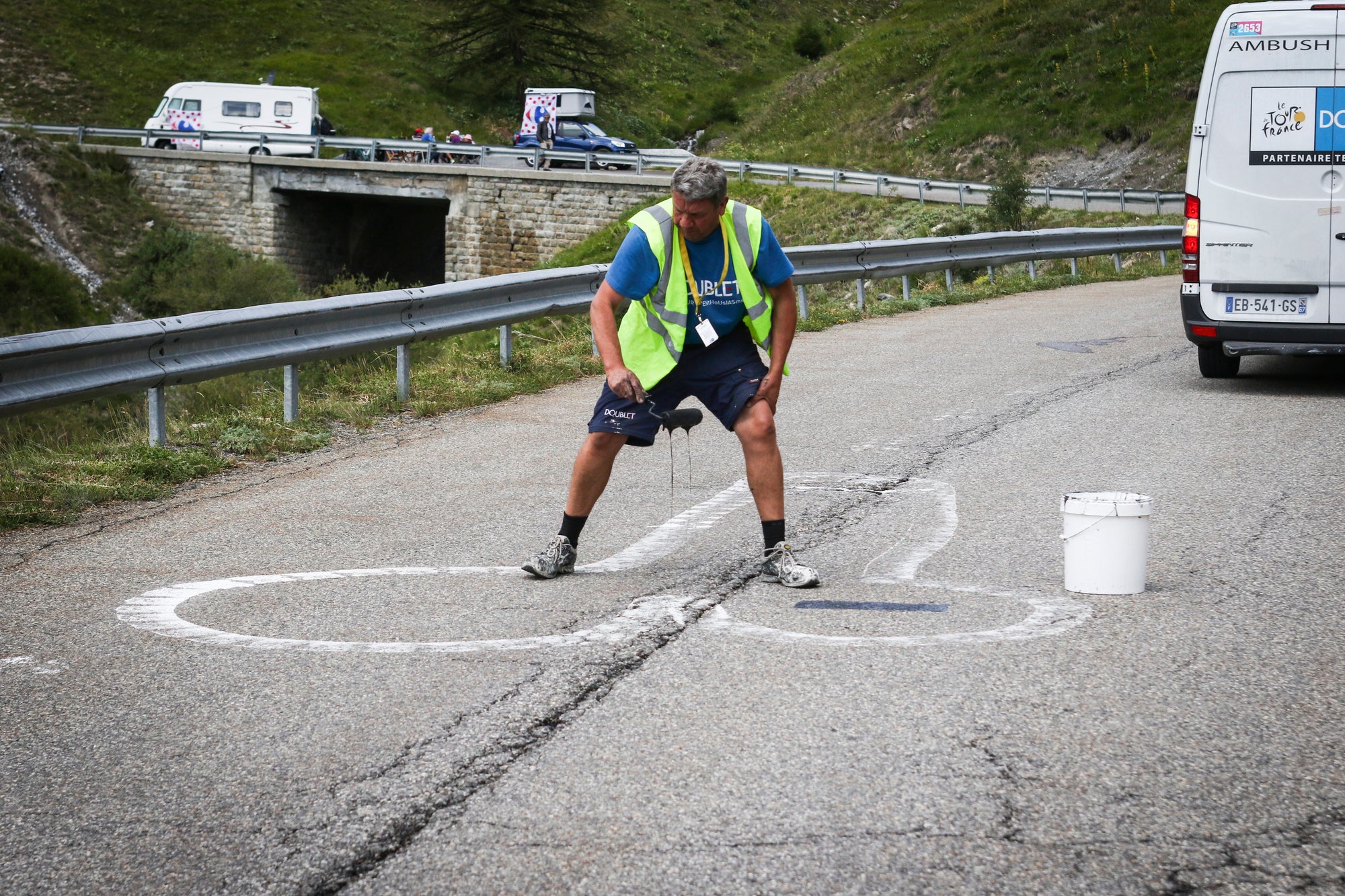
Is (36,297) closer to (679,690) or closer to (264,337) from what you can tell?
(264,337)

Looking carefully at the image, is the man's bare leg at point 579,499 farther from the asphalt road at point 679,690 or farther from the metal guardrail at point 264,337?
the metal guardrail at point 264,337

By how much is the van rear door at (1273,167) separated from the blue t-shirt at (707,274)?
6349 mm

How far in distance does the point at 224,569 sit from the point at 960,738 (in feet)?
11.5

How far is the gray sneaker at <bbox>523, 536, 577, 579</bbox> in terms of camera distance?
19.5 ft

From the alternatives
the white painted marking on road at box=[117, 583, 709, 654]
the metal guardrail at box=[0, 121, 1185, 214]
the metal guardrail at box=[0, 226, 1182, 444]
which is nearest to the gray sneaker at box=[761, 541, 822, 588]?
the white painted marking on road at box=[117, 583, 709, 654]

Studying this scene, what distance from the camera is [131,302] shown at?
1805 inches

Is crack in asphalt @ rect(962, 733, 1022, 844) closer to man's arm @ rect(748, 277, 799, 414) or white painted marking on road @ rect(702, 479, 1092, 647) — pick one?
white painted marking on road @ rect(702, 479, 1092, 647)

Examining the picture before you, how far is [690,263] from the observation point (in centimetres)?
576

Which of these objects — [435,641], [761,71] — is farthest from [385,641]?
[761,71]

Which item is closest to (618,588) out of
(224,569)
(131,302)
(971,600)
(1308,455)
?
(971,600)

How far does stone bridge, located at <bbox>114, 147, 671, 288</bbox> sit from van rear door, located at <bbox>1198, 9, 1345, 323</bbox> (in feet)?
98.5

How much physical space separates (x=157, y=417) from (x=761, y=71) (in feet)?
234

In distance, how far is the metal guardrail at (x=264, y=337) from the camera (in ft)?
26.6

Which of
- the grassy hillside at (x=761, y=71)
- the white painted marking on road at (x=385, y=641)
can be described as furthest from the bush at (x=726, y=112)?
the white painted marking on road at (x=385, y=641)
